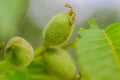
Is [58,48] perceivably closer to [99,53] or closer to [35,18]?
[99,53]

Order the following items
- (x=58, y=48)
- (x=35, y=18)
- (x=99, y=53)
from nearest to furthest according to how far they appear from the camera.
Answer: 1. (x=99, y=53)
2. (x=58, y=48)
3. (x=35, y=18)

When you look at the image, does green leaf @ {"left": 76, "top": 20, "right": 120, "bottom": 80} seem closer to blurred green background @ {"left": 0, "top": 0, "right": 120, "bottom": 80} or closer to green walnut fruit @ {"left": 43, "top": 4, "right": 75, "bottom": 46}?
green walnut fruit @ {"left": 43, "top": 4, "right": 75, "bottom": 46}

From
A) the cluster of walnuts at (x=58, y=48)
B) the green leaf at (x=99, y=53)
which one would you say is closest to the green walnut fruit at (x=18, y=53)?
the cluster of walnuts at (x=58, y=48)

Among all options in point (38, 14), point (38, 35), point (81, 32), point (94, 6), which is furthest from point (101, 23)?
point (81, 32)

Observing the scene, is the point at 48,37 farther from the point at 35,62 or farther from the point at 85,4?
the point at 85,4

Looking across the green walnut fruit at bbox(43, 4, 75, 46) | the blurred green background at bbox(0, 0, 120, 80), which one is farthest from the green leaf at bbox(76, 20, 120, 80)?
the blurred green background at bbox(0, 0, 120, 80)

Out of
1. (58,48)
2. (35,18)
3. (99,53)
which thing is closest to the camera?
(99,53)

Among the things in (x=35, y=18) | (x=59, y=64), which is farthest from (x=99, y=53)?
(x=35, y=18)
